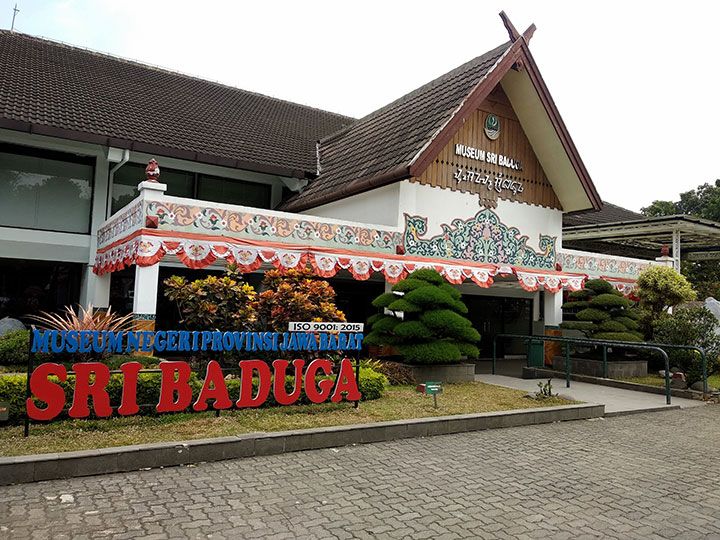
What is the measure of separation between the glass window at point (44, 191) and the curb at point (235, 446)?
31.2 ft

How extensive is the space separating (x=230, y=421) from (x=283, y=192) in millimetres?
10588

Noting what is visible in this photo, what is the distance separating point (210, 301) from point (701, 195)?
43221mm

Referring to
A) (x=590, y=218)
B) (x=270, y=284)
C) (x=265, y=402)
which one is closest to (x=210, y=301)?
(x=270, y=284)

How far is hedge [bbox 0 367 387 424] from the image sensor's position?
6258mm

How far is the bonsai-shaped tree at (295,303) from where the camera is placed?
340 inches

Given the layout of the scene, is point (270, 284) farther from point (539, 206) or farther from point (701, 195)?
point (701, 195)

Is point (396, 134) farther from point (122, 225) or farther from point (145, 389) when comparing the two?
point (145, 389)

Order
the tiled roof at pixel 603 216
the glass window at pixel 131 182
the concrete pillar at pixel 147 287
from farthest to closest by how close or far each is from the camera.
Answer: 1. the tiled roof at pixel 603 216
2. the glass window at pixel 131 182
3. the concrete pillar at pixel 147 287

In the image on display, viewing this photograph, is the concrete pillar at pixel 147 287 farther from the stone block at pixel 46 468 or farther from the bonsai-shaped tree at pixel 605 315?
the bonsai-shaped tree at pixel 605 315

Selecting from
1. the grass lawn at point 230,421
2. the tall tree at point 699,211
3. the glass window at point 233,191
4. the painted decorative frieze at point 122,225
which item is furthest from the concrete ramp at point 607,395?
the tall tree at point 699,211

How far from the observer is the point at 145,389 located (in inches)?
275

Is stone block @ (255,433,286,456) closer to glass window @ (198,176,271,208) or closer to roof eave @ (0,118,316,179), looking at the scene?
roof eave @ (0,118,316,179)

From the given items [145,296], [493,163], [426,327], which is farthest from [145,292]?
[493,163]

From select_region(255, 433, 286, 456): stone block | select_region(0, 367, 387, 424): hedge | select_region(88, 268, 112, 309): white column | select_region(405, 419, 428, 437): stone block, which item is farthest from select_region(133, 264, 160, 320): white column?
select_region(405, 419, 428, 437): stone block
